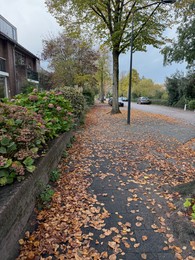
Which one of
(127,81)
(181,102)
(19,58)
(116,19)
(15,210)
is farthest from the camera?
(127,81)

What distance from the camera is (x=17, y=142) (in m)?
2.69

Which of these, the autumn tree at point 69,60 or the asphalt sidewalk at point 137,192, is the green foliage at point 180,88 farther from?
the asphalt sidewalk at point 137,192

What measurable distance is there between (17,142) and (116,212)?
1.69 m

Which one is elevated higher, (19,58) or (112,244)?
(19,58)

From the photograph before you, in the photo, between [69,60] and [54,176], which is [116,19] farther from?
[54,176]

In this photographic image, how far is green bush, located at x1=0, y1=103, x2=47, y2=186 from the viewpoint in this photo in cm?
229

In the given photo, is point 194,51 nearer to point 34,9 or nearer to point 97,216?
point 34,9

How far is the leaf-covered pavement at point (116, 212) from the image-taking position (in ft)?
7.08

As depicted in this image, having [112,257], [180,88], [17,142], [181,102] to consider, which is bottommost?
[112,257]

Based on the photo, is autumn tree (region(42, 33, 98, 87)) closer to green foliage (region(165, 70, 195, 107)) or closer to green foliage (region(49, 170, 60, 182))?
green foliage (region(165, 70, 195, 107))

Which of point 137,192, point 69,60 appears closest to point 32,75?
point 69,60

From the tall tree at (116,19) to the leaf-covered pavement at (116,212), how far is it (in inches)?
378

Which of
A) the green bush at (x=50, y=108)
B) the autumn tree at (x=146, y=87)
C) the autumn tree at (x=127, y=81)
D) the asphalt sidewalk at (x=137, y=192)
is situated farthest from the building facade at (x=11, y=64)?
the autumn tree at (x=146, y=87)

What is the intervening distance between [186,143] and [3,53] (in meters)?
16.6
